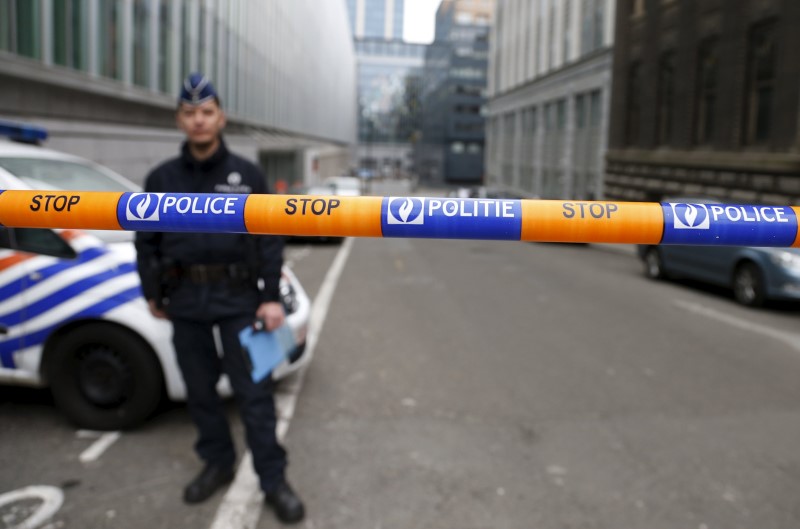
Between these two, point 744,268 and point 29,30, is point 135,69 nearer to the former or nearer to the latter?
point 29,30

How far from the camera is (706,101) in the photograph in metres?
24.0

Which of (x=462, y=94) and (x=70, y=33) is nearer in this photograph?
(x=70, y=33)

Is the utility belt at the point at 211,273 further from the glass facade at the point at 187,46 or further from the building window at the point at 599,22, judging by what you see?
the building window at the point at 599,22

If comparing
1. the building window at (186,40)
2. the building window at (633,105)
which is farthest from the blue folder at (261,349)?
the building window at (633,105)

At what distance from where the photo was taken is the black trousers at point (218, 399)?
12.5 ft

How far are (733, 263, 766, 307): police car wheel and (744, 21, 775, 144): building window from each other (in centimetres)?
1051

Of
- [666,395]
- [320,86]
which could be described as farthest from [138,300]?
[320,86]

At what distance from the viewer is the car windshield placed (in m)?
4.82

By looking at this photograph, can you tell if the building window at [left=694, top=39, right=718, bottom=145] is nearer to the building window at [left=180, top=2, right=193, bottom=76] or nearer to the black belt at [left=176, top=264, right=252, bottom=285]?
the building window at [left=180, top=2, right=193, bottom=76]

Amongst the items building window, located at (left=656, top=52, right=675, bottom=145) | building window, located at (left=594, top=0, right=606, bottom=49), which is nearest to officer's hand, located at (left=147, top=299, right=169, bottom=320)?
building window, located at (left=656, top=52, right=675, bottom=145)

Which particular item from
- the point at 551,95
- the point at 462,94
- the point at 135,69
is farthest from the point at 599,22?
the point at 462,94

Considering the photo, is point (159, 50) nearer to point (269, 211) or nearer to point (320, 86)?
point (269, 211)

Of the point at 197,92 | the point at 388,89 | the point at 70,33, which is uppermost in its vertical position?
the point at 388,89

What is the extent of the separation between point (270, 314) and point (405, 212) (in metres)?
2.21
